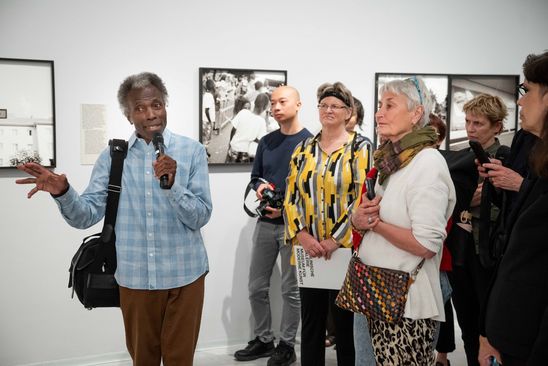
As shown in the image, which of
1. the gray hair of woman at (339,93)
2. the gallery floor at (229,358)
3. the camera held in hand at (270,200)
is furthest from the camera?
the gallery floor at (229,358)

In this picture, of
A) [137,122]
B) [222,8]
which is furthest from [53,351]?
[222,8]

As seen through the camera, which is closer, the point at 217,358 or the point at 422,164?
the point at 422,164

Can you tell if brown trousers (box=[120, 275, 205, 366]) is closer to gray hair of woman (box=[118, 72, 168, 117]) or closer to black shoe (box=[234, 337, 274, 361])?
gray hair of woman (box=[118, 72, 168, 117])

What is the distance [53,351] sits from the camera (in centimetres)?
354

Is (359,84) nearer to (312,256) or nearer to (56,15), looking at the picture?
(312,256)

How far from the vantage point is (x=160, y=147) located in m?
2.24

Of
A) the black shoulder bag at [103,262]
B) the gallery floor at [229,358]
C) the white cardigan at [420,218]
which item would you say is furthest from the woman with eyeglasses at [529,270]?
the gallery floor at [229,358]

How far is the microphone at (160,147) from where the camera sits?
2.16 meters

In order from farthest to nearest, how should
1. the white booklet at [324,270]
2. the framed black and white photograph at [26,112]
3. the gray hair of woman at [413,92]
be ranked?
the framed black and white photograph at [26,112] → the white booklet at [324,270] → the gray hair of woman at [413,92]

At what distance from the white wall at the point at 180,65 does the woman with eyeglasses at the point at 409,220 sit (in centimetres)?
196

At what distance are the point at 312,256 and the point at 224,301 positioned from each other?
54.9 inches

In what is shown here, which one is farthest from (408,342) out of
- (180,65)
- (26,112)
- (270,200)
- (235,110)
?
(26,112)

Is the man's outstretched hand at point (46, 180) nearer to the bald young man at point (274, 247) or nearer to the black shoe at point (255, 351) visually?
the bald young man at point (274, 247)

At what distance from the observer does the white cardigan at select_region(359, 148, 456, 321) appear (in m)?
1.92
